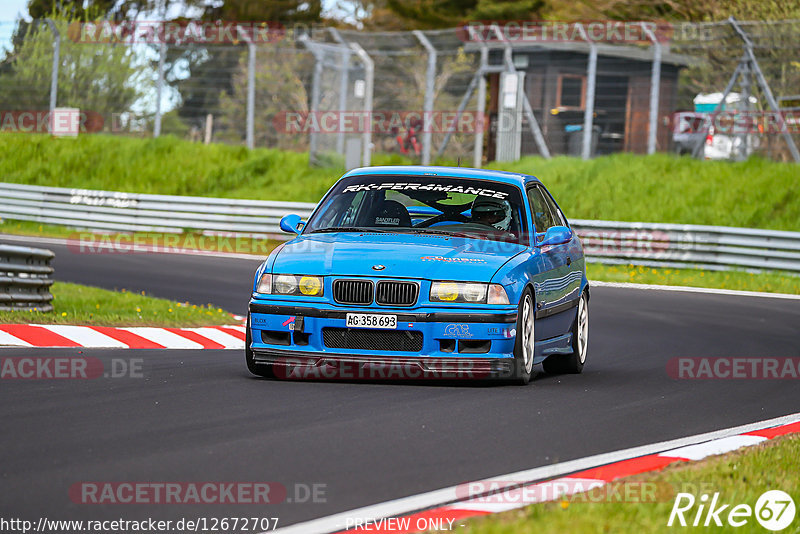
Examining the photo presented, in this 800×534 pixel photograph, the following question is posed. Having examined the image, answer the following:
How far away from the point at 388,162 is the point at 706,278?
10.3 m

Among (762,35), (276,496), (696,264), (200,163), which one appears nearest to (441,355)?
(276,496)

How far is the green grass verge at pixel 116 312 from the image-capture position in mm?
12461

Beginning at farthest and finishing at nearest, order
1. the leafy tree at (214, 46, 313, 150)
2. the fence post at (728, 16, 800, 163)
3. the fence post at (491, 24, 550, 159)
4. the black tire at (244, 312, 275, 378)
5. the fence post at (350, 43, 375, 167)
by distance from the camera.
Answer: the leafy tree at (214, 46, 313, 150) → the fence post at (350, 43, 375, 167) → the fence post at (491, 24, 550, 159) → the fence post at (728, 16, 800, 163) → the black tire at (244, 312, 275, 378)

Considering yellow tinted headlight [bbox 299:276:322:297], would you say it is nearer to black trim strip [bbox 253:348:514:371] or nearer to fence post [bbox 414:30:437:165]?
black trim strip [bbox 253:348:514:371]

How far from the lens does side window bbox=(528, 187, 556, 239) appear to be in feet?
33.2

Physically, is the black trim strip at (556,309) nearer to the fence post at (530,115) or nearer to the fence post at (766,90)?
the fence post at (766,90)

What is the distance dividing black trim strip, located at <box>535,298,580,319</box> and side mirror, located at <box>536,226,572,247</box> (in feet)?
1.53

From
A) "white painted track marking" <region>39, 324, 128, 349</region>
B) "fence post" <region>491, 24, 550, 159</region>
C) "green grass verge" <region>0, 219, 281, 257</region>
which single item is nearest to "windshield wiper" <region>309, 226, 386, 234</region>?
"white painted track marking" <region>39, 324, 128, 349</region>

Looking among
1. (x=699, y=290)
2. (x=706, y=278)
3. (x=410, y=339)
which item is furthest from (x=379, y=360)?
(x=706, y=278)

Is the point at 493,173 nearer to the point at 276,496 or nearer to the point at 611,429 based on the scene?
the point at 611,429

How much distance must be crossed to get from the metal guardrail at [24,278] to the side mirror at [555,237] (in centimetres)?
520

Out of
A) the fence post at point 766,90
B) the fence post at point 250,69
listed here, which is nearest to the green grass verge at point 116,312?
the fence post at point 766,90

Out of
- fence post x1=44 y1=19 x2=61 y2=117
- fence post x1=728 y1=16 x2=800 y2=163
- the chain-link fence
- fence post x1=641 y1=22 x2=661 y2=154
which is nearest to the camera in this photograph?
fence post x1=728 y1=16 x2=800 y2=163

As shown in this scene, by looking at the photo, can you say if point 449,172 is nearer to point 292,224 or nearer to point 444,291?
point 292,224
